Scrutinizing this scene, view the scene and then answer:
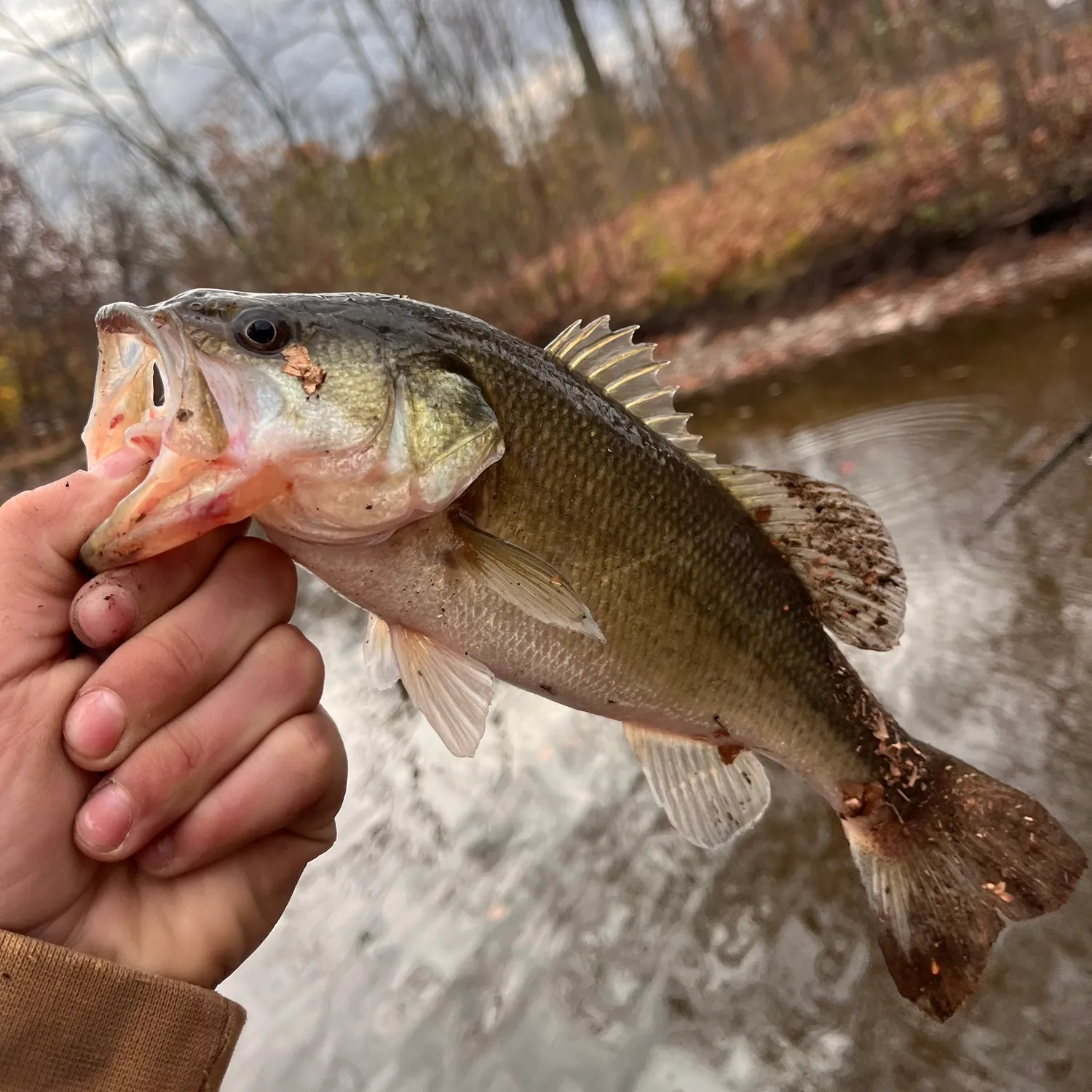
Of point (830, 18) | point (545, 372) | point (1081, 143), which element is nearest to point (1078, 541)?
point (545, 372)

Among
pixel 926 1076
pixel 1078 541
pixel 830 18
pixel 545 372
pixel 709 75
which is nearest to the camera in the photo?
pixel 545 372

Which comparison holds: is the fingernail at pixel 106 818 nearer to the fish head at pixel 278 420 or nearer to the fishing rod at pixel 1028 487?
the fish head at pixel 278 420

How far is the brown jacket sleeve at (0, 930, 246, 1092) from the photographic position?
3.94 ft

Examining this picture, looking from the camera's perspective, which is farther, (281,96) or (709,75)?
(281,96)

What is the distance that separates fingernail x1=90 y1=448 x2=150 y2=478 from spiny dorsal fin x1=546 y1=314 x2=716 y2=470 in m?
0.90

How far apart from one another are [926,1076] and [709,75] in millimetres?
17166

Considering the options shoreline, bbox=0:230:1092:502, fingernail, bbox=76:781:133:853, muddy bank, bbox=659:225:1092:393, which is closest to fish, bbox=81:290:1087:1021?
fingernail, bbox=76:781:133:853

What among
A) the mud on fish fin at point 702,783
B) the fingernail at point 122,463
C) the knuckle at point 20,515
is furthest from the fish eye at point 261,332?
the mud on fish fin at point 702,783

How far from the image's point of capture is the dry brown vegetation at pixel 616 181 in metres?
9.66

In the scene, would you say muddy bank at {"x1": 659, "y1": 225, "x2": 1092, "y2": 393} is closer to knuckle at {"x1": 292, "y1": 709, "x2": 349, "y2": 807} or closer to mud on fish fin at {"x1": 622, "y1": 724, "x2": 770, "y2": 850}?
mud on fish fin at {"x1": 622, "y1": 724, "x2": 770, "y2": 850}

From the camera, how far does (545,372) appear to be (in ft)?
5.56

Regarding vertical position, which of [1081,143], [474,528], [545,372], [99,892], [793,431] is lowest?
[793,431]

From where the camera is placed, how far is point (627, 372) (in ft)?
6.25

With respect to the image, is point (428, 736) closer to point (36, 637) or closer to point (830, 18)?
point (36, 637)
